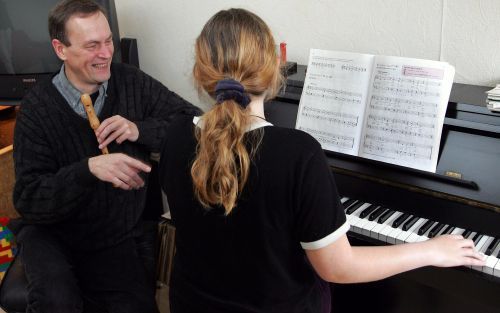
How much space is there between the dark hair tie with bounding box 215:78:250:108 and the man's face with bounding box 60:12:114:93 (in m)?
0.80

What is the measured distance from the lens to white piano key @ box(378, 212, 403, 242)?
1244mm

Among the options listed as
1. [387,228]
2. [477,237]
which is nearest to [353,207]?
[387,228]

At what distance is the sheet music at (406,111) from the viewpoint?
1.22m

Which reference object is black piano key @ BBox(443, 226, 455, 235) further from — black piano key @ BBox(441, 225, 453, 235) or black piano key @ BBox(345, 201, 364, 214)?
black piano key @ BBox(345, 201, 364, 214)

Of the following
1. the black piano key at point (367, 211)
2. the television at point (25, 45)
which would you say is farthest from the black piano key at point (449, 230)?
the television at point (25, 45)

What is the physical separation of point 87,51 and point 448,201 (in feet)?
4.00

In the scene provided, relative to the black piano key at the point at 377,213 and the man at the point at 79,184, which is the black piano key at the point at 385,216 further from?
the man at the point at 79,184

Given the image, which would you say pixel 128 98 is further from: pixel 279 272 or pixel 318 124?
pixel 279 272

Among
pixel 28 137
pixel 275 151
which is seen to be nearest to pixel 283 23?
pixel 28 137

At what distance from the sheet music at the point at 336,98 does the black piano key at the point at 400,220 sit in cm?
23

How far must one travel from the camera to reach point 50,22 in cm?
154

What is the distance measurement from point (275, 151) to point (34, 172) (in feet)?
3.15

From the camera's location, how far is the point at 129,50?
228 cm

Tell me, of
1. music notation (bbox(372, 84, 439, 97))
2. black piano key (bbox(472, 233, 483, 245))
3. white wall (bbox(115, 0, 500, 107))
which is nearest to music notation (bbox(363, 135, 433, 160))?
music notation (bbox(372, 84, 439, 97))
